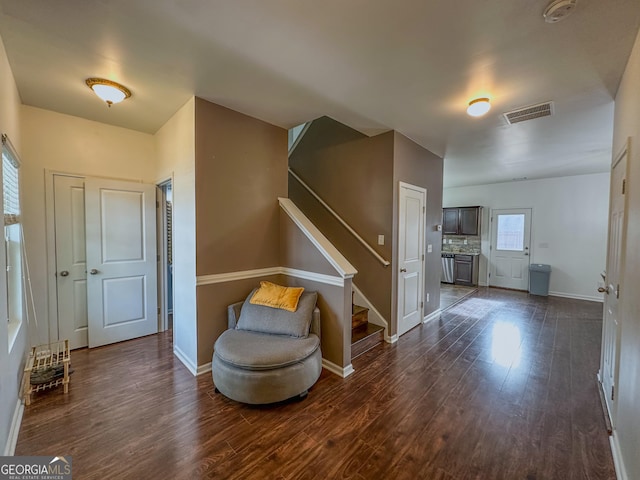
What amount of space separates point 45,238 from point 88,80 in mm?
1808

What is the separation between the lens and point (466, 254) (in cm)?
692

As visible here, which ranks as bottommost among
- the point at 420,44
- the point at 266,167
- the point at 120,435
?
the point at 120,435

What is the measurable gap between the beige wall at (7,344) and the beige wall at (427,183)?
3445 mm

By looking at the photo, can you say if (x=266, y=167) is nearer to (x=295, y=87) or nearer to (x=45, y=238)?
(x=295, y=87)

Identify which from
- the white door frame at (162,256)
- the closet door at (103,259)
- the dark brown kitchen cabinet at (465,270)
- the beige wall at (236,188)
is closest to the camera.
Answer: the beige wall at (236,188)

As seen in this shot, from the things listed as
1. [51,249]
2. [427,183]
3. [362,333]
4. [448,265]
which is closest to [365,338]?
[362,333]

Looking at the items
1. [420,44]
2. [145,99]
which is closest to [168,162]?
[145,99]

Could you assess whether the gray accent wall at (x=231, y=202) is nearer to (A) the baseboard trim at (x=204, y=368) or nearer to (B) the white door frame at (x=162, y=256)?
(A) the baseboard trim at (x=204, y=368)

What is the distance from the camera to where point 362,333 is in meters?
3.36

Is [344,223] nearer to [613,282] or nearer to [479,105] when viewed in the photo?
[479,105]

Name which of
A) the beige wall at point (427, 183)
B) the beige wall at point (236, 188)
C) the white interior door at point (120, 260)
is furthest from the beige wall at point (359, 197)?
the white interior door at point (120, 260)

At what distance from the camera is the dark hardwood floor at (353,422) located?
1.65 metres

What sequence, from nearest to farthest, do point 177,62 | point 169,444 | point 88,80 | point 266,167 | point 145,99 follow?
1. point 169,444
2. point 177,62
3. point 88,80
4. point 145,99
5. point 266,167

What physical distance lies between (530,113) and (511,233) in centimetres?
470
